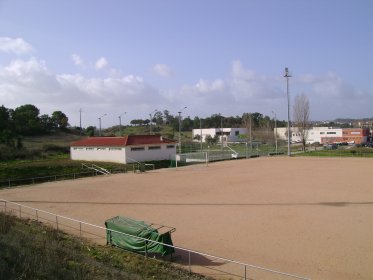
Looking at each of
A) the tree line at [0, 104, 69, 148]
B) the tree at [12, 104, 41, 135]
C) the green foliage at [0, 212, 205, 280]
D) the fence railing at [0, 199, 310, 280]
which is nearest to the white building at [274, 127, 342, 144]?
the tree line at [0, 104, 69, 148]

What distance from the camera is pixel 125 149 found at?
46219 mm

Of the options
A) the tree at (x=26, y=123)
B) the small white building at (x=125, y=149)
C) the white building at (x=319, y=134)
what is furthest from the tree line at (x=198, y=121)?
the small white building at (x=125, y=149)

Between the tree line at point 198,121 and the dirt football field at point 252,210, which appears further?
the tree line at point 198,121

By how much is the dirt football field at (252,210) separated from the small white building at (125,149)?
7954 mm

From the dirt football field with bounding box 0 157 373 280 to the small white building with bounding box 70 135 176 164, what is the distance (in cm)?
795

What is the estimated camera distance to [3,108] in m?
69.6

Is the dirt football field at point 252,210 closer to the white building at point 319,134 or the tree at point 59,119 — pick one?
the tree at point 59,119

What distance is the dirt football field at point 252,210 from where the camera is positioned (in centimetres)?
1353

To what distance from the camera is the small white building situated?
154 feet

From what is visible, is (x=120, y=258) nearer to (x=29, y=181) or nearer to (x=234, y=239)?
(x=234, y=239)

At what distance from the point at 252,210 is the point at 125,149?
1091 inches

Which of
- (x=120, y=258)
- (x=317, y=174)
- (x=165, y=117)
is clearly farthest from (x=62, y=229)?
(x=165, y=117)

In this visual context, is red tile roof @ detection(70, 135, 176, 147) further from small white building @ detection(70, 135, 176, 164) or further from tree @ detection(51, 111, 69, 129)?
tree @ detection(51, 111, 69, 129)

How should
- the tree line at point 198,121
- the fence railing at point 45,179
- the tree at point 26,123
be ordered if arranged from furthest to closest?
the tree line at point 198,121, the tree at point 26,123, the fence railing at point 45,179
